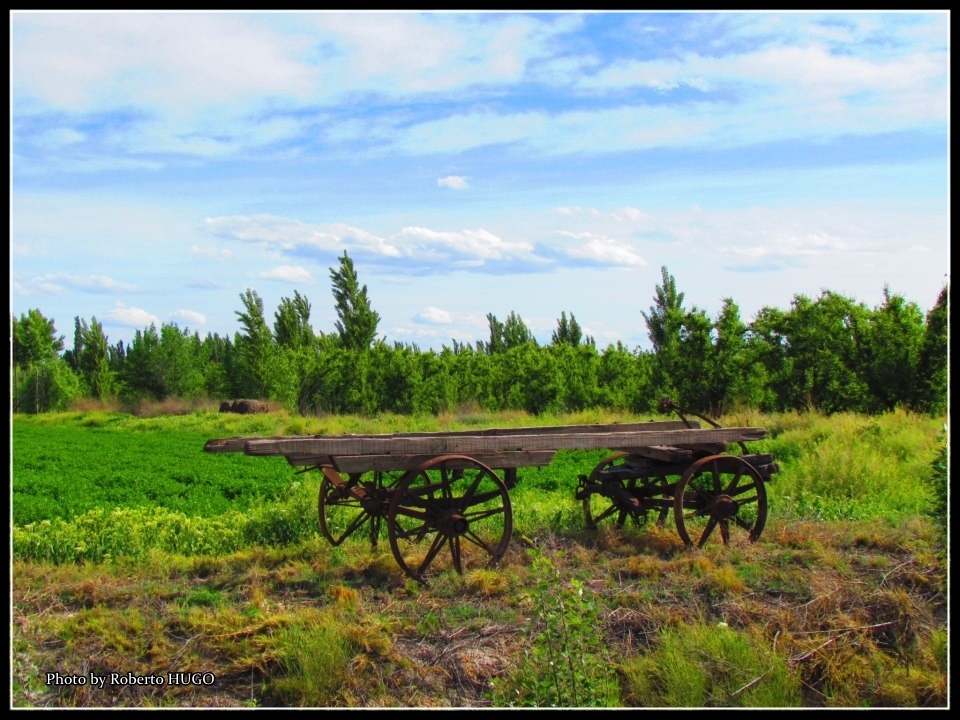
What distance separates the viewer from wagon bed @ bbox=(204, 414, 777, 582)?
638cm

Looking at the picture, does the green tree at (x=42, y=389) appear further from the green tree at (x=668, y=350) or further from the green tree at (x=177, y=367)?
the green tree at (x=668, y=350)

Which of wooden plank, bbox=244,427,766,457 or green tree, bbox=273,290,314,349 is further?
green tree, bbox=273,290,314,349

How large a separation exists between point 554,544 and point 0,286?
4769 mm

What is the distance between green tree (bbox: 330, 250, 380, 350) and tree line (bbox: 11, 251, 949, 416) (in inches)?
1.7

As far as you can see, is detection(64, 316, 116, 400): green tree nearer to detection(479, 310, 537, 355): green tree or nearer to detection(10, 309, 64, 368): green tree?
detection(10, 309, 64, 368): green tree

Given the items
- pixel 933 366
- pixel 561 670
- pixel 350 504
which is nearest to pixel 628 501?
pixel 350 504

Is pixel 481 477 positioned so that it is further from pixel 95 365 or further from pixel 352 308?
pixel 95 365

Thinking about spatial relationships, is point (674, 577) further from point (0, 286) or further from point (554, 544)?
point (0, 286)

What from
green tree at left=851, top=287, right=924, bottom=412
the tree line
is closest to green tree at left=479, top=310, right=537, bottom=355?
the tree line

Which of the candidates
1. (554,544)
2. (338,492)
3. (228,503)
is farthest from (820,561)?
(228,503)

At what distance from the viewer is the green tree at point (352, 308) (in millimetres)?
31797

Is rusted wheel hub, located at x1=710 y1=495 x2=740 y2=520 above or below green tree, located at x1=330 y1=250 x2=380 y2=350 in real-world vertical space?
below

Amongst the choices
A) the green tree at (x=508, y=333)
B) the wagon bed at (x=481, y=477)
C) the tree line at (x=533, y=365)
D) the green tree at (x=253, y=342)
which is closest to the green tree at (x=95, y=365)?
the tree line at (x=533, y=365)

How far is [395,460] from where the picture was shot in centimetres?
645
